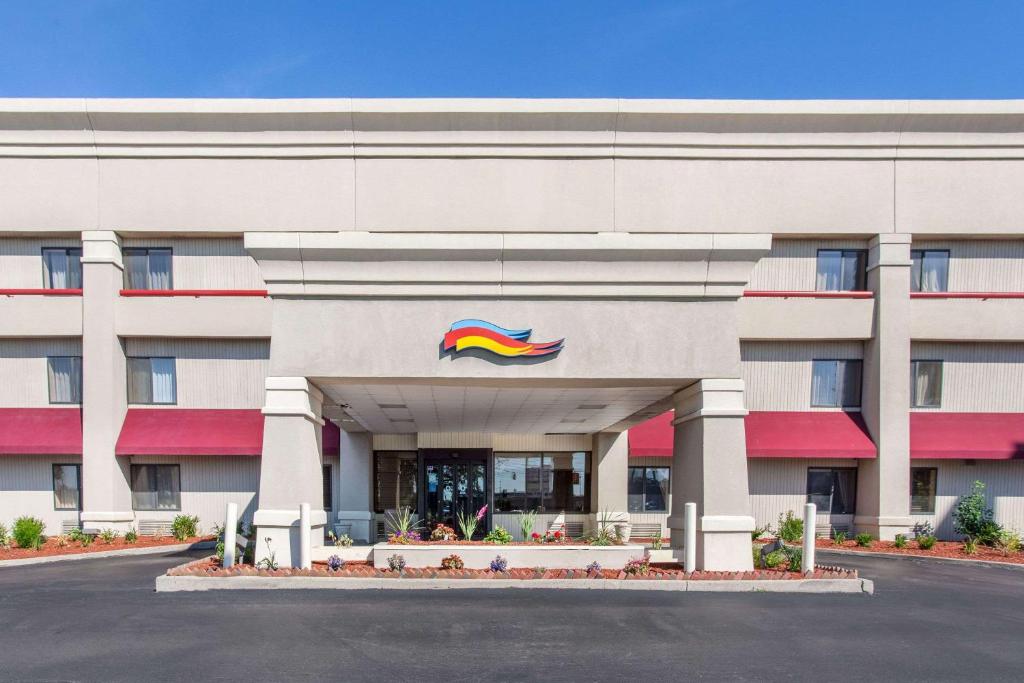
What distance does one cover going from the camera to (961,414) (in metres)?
24.0

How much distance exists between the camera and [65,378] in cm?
2389

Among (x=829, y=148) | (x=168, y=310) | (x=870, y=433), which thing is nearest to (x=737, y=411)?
(x=870, y=433)

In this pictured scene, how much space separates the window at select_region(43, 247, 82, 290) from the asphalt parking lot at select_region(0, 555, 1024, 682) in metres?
13.5

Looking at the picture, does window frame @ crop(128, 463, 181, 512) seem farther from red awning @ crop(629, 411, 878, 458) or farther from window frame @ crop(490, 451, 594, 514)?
red awning @ crop(629, 411, 878, 458)

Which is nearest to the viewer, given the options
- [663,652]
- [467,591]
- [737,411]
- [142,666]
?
[142,666]

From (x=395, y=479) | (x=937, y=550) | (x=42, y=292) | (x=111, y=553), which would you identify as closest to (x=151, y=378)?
(x=42, y=292)

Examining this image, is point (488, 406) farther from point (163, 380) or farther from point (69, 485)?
point (69, 485)

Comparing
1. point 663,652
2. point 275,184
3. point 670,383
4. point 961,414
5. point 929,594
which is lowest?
point 929,594

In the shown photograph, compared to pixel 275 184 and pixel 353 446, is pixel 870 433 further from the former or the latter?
pixel 275 184

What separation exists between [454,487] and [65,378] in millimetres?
14268

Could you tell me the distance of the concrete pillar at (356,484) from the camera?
947 inches

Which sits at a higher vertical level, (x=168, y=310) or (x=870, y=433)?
(x=168, y=310)

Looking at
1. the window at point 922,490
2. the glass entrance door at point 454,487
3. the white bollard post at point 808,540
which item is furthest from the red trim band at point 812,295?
the glass entrance door at point 454,487

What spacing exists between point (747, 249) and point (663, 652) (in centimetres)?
765
